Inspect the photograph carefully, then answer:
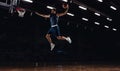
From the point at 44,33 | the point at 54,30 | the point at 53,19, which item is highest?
the point at 53,19

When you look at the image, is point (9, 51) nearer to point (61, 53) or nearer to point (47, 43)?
point (47, 43)

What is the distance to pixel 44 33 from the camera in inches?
647

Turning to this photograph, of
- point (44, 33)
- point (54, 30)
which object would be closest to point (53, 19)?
point (54, 30)

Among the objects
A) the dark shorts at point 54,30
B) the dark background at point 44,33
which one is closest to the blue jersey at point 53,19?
the dark shorts at point 54,30

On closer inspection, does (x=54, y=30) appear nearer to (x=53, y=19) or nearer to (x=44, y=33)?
(x=53, y=19)

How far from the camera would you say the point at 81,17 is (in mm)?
21172

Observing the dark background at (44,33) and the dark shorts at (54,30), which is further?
the dark background at (44,33)

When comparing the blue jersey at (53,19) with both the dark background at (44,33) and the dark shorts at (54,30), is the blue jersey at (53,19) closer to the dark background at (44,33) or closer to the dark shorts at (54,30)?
the dark shorts at (54,30)

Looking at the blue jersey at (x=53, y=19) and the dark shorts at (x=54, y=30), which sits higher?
the blue jersey at (x=53, y=19)

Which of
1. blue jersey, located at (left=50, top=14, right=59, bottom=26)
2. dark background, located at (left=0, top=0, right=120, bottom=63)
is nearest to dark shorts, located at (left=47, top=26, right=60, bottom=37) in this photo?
blue jersey, located at (left=50, top=14, right=59, bottom=26)

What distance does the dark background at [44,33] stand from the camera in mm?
14891

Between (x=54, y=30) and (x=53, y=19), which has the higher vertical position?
(x=53, y=19)

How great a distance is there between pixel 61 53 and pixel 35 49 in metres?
2.47

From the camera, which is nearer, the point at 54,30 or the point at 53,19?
the point at 53,19
